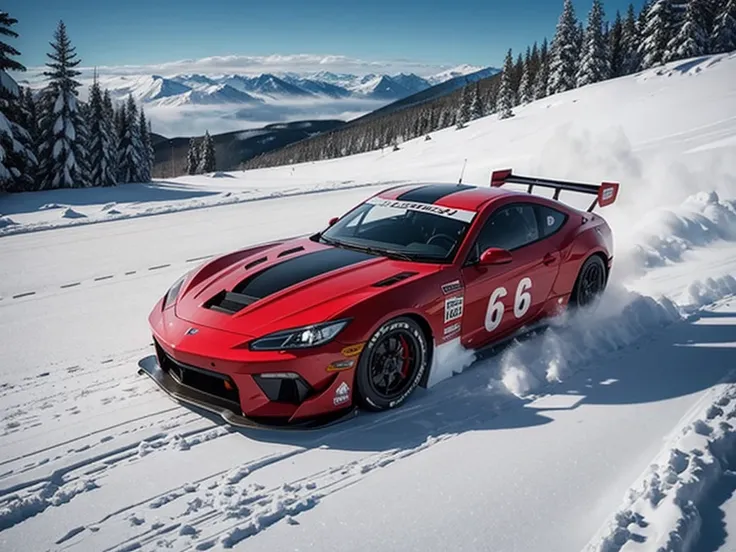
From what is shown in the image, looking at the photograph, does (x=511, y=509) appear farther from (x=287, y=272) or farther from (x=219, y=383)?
(x=287, y=272)

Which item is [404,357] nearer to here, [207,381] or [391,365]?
[391,365]

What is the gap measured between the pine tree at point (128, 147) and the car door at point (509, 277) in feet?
155

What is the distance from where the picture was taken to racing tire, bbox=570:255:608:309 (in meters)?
5.68

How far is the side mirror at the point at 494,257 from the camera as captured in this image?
4473 mm

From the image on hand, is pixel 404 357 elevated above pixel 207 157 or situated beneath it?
situated beneath

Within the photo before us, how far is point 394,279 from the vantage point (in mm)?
4172

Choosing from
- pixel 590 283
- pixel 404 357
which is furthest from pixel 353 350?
pixel 590 283

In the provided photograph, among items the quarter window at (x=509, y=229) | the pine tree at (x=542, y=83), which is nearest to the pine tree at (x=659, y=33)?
the pine tree at (x=542, y=83)

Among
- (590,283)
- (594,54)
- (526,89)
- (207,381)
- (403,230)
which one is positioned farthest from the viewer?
(526,89)

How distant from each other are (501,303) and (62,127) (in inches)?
Result: 1277

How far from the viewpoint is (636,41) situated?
65.1 m

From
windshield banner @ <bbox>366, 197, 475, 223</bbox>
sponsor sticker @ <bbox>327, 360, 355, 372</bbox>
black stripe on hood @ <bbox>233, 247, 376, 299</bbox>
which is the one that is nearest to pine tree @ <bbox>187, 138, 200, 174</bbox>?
windshield banner @ <bbox>366, 197, 475, 223</bbox>

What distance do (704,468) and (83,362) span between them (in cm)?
474

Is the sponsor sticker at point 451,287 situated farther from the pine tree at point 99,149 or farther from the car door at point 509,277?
the pine tree at point 99,149
